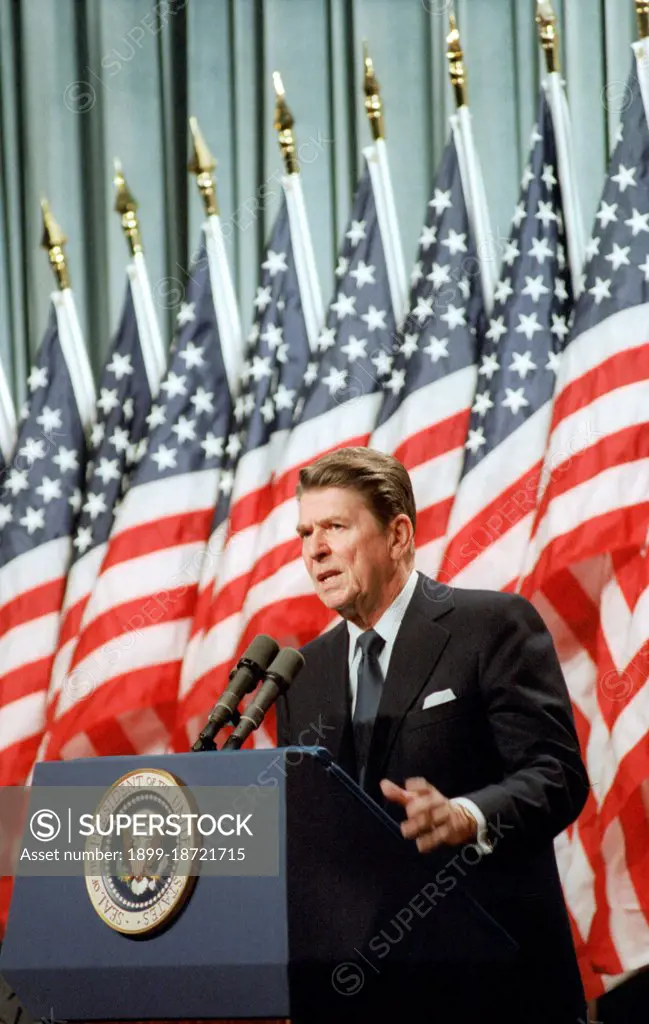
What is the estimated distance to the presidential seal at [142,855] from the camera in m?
1.91

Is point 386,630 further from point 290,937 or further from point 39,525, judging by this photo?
point 39,525

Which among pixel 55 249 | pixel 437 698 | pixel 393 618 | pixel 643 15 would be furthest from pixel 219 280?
pixel 437 698

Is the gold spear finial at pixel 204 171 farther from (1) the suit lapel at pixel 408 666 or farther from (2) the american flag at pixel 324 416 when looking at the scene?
(1) the suit lapel at pixel 408 666

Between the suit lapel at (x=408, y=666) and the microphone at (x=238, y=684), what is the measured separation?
13.9 inches

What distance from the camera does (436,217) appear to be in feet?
14.7

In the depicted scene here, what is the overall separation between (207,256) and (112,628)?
1.42 m

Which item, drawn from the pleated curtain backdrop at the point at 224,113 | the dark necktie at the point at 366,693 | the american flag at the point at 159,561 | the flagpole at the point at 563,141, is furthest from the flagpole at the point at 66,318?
the dark necktie at the point at 366,693

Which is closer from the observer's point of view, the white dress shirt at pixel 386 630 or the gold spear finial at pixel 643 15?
the white dress shirt at pixel 386 630

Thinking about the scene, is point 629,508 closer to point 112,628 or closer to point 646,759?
point 646,759

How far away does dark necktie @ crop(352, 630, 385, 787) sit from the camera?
264 cm

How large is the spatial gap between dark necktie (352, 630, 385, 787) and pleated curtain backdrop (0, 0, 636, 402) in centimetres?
265

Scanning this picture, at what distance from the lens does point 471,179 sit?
4453 mm

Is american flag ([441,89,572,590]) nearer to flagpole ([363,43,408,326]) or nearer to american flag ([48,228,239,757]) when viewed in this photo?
flagpole ([363,43,408,326])

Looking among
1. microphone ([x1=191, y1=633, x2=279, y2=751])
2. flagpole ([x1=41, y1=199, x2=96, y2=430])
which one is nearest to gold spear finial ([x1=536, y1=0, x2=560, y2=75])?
flagpole ([x1=41, y1=199, x2=96, y2=430])
